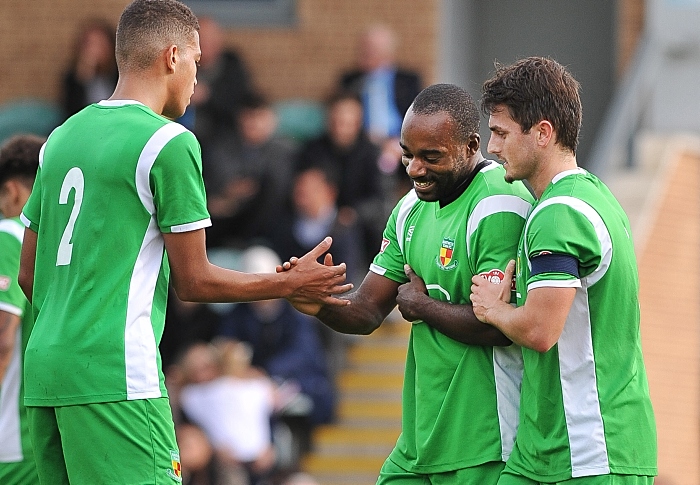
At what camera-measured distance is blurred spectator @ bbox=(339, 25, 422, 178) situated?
41.7ft

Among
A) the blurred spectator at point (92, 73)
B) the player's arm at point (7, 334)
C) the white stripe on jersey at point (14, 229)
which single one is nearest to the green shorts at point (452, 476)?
the player's arm at point (7, 334)

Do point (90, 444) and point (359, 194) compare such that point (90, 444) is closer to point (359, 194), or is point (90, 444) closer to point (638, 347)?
point (638, 347)

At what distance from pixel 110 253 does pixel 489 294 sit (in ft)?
4.51

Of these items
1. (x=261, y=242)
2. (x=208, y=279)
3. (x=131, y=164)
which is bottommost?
(x=261, y=242)

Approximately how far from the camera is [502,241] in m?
5.01

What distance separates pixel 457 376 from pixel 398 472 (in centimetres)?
47

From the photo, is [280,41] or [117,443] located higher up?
[280,41]

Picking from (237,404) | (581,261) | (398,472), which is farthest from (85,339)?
(237,404)

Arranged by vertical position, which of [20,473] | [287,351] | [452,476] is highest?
[452,476]

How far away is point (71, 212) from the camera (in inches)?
187

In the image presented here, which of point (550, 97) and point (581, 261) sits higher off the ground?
point (550, 97)

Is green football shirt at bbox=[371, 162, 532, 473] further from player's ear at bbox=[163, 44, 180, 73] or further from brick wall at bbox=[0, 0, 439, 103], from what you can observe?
brick wall at bbox=[0, 0, 439, 103]

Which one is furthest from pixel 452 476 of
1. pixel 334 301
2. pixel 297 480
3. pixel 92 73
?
pixel 92 73

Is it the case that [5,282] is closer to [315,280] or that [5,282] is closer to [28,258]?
[28,258]
